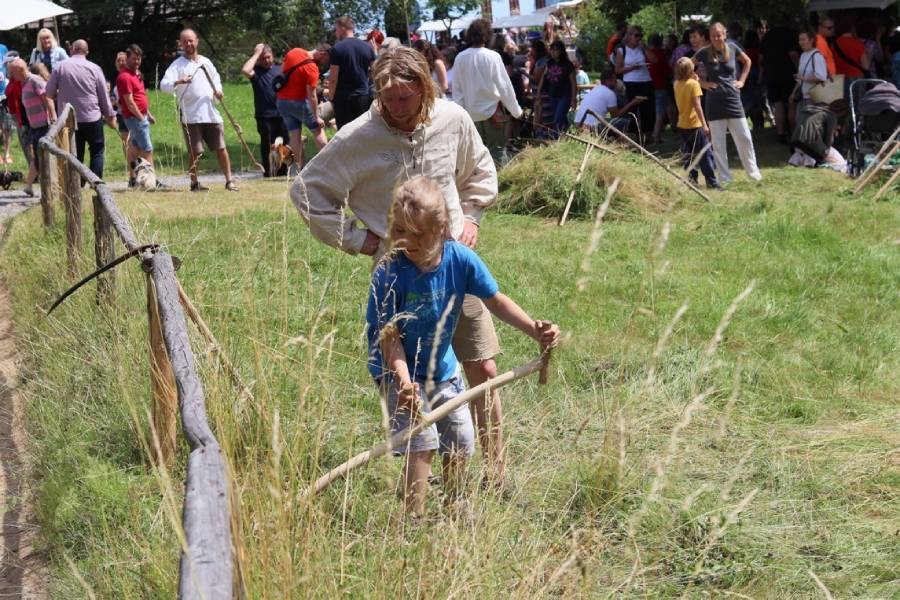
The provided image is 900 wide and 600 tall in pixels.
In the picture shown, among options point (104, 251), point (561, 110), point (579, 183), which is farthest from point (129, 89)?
point (104, 251)

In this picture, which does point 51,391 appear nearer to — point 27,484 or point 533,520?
point 27,484

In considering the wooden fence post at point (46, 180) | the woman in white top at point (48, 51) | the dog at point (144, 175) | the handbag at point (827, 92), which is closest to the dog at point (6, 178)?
the woman in white top at point (48, 51)

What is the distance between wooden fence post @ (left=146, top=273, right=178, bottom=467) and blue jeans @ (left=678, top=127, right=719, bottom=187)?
8888 millimetres

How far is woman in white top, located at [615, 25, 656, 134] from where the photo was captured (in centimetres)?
1752

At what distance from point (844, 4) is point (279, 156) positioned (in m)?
9.56

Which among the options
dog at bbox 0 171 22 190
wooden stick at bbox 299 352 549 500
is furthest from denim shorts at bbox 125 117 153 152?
wooden stick at bbox 299 352 549 500

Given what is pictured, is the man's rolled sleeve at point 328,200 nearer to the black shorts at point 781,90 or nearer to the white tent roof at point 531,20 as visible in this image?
the black shorts at point 781,90

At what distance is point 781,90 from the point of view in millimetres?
16719

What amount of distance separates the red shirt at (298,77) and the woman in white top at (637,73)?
571 centimetres

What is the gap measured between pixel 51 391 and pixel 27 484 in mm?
698

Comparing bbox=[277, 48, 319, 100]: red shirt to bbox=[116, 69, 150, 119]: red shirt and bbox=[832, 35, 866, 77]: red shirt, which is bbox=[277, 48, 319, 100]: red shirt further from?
bbox=[832, 35, 866, 77]: red shirt

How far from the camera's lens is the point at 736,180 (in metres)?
13.1

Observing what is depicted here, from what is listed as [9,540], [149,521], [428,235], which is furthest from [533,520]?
[9,540]

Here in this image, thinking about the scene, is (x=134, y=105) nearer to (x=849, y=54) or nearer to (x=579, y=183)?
(x=579, y=183)
